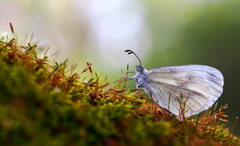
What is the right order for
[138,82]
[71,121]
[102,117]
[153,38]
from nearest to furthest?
1. [71,121]
2. [102,117]
3. [138,82]
4. [153,38]

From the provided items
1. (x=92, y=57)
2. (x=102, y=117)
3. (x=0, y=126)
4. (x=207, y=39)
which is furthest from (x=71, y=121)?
Result: (x=207, y=39)

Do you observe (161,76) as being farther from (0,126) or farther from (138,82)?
(0,126)

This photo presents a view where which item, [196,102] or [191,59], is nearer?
[196,102]

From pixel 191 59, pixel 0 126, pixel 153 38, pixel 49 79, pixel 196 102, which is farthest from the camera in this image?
pixel 153 38

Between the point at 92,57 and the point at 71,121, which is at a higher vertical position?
the point at 92,57
